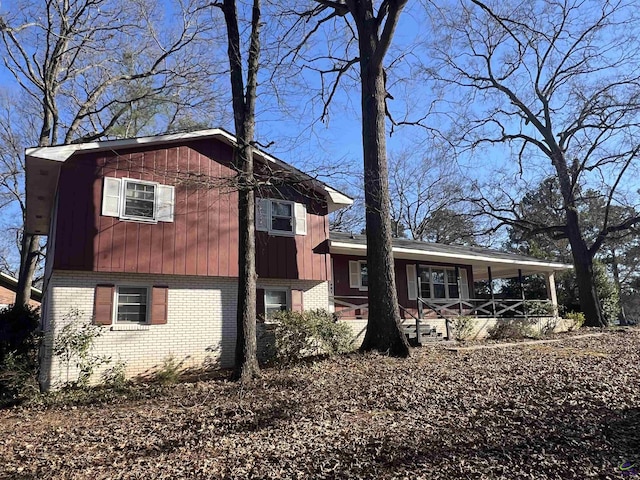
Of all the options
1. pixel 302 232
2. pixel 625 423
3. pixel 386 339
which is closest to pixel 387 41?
pixel 302 232

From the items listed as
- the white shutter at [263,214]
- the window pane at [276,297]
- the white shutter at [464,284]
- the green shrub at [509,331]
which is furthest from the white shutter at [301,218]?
the white shutter at [464,284]

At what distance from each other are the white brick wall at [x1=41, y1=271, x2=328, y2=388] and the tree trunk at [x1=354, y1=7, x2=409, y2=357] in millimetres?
3348

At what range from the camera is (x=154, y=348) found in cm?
1161

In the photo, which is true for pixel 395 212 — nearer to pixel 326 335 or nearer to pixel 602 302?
pixel 602 302

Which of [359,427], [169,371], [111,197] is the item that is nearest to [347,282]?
[169,371]

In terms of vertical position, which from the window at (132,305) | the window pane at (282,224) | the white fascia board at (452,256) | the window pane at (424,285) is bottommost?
the window at (132,305)

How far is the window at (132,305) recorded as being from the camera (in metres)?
11.6

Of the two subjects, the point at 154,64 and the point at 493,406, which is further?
the point at 154,64

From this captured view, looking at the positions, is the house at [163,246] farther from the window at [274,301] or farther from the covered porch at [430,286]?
the covered porch at [430,286]

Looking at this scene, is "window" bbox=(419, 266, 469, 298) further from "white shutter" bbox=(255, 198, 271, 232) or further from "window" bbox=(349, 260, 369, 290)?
"white shutter" bbox=(255, 198, 271, 232)

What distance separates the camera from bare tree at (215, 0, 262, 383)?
32.4 ft

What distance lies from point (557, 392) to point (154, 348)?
353 inches

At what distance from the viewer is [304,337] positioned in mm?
12172

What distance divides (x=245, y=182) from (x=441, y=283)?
13.9 m
